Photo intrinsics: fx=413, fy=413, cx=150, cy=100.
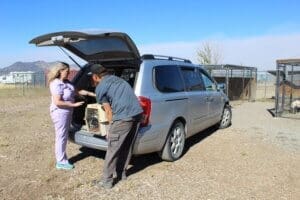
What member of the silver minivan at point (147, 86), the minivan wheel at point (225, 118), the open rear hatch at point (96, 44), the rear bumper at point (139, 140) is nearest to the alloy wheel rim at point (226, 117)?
the minivan wheel at point (225, 118)

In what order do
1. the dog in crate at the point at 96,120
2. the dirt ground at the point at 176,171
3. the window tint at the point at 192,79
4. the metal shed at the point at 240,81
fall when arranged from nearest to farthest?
the dirt ground at the point at 176,171
the dog in crate at the point at 96,120
the window tint at the point at 192,79
the metal shed at the point at 240,81

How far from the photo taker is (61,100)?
639cm

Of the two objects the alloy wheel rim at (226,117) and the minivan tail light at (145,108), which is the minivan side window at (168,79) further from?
the alloy wheel rim at (226,117)

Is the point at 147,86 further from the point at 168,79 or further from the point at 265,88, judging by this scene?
the point at 265,88

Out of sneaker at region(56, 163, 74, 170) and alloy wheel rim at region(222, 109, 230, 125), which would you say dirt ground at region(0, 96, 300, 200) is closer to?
sneaker at region(56, 163, 74, 170)

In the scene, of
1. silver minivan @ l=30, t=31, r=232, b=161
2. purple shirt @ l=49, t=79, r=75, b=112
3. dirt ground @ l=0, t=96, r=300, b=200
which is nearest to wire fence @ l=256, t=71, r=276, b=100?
dirt ground @ l=0, t=96, r=300, b=200

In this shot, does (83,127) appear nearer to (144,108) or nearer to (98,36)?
(144,108)

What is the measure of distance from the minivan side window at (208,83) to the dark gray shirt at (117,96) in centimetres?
369

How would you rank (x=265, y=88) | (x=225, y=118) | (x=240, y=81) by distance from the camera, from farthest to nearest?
(x=265, y=88), (x=240, y=81), (x=225, y=118)

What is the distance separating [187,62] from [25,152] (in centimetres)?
371

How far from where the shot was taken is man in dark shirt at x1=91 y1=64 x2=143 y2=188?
575 centimetres

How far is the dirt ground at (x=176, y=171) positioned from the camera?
5.69 m

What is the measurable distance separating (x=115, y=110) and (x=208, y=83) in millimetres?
4148

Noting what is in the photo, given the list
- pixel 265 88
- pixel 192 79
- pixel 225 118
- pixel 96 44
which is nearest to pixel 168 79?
pixel 192 79
